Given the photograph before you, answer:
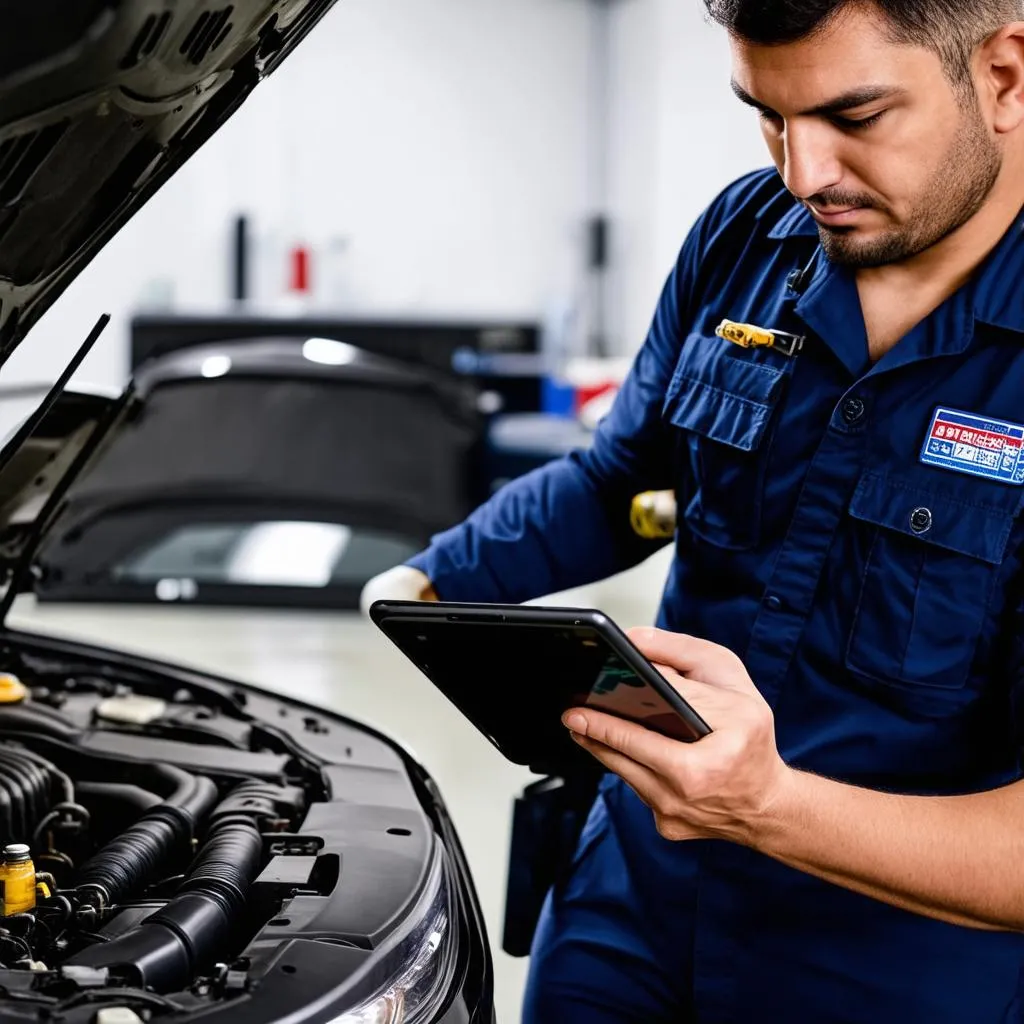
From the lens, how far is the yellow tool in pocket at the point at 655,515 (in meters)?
1.66

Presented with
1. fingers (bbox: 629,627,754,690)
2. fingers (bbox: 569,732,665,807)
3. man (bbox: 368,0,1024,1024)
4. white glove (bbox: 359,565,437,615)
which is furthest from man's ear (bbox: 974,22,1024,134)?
white glove (bbox: 359,565,437,615)

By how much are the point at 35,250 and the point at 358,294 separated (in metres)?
6.21

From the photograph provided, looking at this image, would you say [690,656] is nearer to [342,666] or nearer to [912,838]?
[912,838]

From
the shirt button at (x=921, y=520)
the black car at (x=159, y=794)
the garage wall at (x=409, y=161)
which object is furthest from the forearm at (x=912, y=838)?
the garage wall at (x=409, y=161)

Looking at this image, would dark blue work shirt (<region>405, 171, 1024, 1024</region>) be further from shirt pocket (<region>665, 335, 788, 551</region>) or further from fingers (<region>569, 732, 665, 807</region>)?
fingers (<region>569, 732, 665, 807</region>)

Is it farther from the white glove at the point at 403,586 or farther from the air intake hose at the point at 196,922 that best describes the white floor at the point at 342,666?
the air intake hose at the point at 196,922

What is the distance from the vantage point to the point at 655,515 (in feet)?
5.49

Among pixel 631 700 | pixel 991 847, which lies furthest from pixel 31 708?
pixel 991 847

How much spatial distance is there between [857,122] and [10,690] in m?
1.30

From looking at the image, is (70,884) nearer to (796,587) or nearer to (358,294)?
(796,587)

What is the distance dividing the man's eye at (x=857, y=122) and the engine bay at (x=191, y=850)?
Result: 85cm

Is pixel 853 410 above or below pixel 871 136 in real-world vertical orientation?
below

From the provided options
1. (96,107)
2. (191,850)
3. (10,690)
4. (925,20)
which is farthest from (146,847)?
(925,20)

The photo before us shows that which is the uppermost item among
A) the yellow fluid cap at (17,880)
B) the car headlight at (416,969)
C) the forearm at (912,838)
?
the forearm at (912,838)
